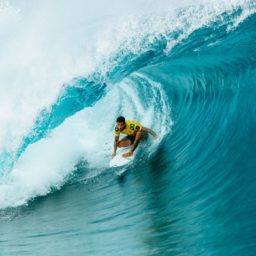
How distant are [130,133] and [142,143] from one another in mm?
429

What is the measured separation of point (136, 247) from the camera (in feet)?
21.3

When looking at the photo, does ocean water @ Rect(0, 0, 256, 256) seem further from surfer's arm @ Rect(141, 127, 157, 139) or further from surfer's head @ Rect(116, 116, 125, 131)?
surfer's head @ Rect(116, 116, 125, 131)

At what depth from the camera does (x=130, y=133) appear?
10117 mm

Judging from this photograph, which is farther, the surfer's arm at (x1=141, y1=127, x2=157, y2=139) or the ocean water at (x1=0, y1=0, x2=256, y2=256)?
the surfer's arm at (x1=141, y1=127, x2=157, y2=139)

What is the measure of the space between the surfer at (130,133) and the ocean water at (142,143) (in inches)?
10.4

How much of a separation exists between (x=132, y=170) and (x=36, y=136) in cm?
354

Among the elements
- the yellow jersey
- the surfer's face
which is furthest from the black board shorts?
the surfer's face

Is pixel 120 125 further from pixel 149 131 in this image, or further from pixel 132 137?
pixel 149 131

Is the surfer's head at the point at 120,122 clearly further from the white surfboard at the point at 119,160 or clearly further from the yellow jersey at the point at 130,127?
the white surfboard at the point at 119,160

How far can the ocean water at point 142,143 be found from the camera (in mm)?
6863

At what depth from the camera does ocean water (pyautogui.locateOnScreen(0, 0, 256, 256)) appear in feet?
22.5

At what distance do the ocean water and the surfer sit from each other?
0.27 metres

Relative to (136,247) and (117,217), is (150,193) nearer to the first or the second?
(117,217)

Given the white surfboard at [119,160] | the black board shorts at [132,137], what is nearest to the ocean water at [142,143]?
the white surfboard at [119,160]
